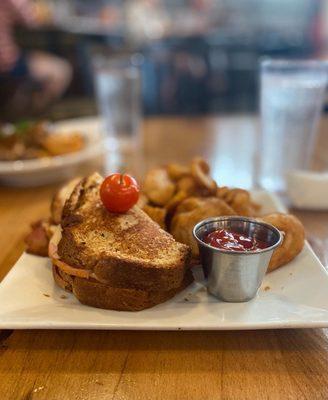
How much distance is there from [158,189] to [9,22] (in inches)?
208

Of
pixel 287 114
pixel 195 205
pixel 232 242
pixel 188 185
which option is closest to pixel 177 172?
pixel 188 185

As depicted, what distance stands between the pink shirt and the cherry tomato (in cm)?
481

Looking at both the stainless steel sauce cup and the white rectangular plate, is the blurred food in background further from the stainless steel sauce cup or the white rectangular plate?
the stainless steel sauce cup

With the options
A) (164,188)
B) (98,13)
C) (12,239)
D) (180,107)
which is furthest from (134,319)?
(98,13)

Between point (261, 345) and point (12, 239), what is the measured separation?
1.02 meters

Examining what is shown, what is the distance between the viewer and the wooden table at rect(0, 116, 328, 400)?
975mm

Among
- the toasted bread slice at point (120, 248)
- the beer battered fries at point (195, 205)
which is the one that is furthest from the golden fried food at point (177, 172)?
the toasted bread slice at point (120, 248)

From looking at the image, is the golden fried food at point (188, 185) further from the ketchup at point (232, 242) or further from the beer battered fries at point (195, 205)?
the ketchup at point (232, 242)

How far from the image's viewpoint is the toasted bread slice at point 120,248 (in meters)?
1.15

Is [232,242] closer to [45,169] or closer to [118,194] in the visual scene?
[118,194]

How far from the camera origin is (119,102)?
2.83 meters

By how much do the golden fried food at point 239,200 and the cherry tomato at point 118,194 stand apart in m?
0.36

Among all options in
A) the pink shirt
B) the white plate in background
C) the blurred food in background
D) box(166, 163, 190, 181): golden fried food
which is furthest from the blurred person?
box(166, 163, 190, 181): golden fried food

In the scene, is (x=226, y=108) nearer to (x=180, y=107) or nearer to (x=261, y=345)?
(x=180, y=107)
